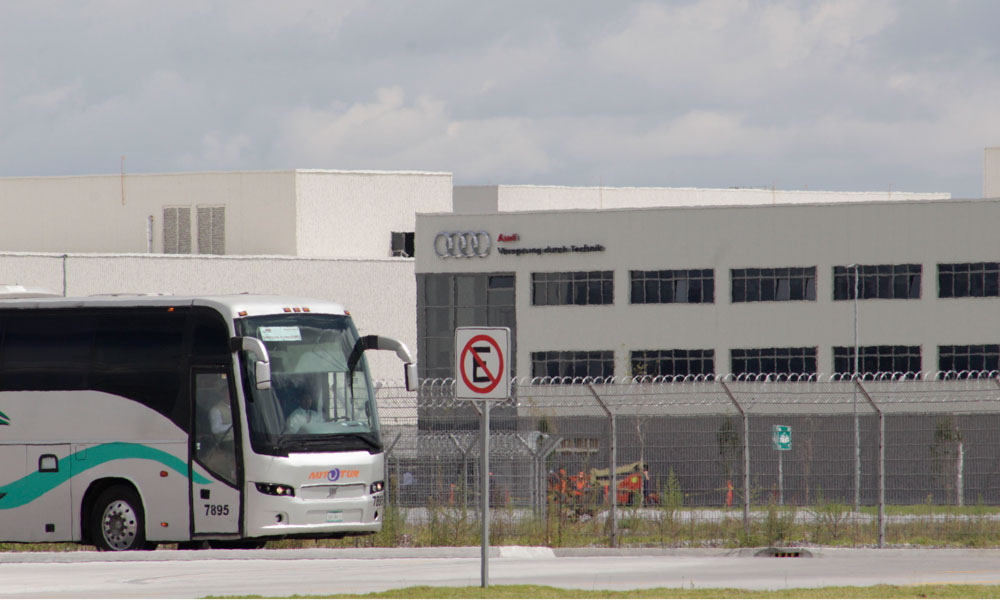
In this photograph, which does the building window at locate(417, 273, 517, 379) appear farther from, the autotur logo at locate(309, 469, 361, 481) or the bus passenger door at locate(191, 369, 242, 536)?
the bus passenger door at locate(191, 369, 242, 536)

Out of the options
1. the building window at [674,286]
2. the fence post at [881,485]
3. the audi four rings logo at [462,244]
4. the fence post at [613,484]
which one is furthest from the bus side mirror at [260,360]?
the audi four rings logo at [462,244]

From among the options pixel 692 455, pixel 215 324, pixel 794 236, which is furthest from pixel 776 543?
pixel 794 236

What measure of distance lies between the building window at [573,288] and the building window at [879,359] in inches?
396

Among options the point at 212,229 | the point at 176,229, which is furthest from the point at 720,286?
the point at 176,229

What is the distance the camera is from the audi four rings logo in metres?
71.8

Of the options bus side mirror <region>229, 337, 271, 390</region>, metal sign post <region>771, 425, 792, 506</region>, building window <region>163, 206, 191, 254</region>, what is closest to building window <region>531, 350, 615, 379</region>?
building window <region>163, 206, 191, 254</region>

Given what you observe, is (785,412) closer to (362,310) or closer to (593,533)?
(593,533)

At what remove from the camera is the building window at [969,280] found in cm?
6325

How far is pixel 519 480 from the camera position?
76.0 ft

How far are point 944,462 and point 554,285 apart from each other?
4815 centimetres

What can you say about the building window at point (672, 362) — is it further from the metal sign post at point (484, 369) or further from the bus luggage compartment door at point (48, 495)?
the metal sign post at point (484, 369)

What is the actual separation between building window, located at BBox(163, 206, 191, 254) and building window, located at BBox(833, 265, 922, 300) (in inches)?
1285

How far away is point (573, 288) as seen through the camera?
6975cm

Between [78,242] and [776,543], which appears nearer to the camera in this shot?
[776,543]
